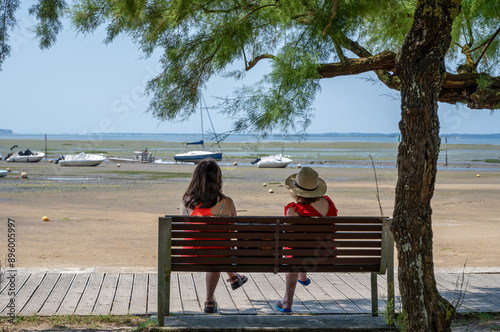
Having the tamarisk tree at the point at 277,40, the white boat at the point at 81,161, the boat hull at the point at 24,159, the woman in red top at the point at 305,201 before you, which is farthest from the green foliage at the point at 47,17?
the boat hull at the point at 24,159

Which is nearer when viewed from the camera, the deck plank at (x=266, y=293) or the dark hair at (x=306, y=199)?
the dark hair at (x=306, y=199)

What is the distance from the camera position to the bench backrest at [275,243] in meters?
4.36

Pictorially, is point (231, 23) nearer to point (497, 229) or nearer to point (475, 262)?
point (475, 262)

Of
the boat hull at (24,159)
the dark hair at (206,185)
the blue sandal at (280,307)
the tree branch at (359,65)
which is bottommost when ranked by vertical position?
the boat hull at (24,159)

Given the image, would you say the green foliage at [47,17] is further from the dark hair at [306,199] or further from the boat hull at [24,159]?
the boat hull at [24,159]

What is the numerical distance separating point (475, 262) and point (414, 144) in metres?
5.61

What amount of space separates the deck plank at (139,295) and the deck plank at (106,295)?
0.19 m

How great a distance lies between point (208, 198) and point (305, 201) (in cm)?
81

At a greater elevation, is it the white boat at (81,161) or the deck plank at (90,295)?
the deck plank at (90,295)

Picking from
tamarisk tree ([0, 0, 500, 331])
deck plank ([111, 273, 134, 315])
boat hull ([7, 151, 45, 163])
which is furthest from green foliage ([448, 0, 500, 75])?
boat hull ([7, 151, 45, 163])

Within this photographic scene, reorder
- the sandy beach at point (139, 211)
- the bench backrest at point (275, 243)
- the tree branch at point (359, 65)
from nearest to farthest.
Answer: the bench backrest at point (275, 243) → the tree branch at point (359, 65) → the sandy beach at point (139, 211)

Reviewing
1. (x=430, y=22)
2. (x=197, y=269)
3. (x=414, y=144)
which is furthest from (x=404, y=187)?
(x=197, y=269)

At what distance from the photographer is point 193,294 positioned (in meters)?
5.55

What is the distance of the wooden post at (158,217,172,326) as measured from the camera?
14.0 ft
